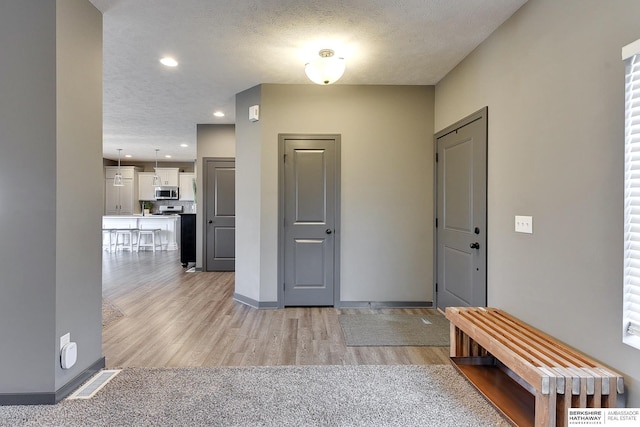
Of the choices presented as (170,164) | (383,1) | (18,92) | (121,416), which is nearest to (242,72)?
(383,1)

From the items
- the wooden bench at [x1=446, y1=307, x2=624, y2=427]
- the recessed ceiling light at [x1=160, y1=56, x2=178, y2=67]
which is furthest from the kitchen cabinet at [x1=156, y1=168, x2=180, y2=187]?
the wooden bench at [x1=446, y1=307, x2=624, y2=427]

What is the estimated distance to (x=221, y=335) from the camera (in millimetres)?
3234

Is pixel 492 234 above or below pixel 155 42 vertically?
below

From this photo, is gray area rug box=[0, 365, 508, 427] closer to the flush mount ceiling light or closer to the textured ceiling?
the flush mount ceiling light

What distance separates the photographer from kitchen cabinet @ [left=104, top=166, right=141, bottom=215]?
10438 millimetres

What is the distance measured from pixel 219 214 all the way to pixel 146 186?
5775mm

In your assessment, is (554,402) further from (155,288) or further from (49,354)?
(155,288)

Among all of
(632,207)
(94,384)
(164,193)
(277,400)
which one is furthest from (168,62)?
(164,193)

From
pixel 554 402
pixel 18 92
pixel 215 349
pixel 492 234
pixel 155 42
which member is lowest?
pixel 215 349

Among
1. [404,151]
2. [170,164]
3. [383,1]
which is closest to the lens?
[383,1]

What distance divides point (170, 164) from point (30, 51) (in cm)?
960

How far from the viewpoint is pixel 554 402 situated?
1.58 meters

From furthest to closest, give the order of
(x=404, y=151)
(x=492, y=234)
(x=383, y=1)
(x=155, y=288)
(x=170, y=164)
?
(x=170, y=164) → (x=155, y=288) → (x=404, y=151) → (x=492, y=234) → (x=383, y=1)

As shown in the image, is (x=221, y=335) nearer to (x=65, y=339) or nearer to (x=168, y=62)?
(x=65, y=339)
